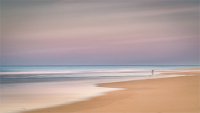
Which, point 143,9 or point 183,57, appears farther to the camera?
point 183,57

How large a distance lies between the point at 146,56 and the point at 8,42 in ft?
6.50

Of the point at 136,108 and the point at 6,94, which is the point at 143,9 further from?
the point at 6,94

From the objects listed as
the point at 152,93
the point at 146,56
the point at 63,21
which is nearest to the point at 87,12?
the point at 63,21

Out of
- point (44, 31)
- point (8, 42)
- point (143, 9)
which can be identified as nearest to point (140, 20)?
point (143, 9)

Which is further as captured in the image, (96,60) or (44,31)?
(96,60)

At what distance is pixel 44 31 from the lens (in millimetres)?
3732

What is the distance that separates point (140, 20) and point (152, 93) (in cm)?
102

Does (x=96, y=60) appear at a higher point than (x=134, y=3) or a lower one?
lower

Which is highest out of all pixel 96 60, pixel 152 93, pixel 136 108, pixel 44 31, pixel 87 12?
pixel 87 12

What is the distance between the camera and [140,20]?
367cm

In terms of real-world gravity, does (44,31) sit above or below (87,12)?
below

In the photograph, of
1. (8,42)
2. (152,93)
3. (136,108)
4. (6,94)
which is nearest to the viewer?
(136,108)

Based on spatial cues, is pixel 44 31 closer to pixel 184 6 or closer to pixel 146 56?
pixel 146 56

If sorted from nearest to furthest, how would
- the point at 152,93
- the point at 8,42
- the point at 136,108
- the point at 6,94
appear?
the point at 136,108 → the point at 152,93 → the point at 6,94 → the point at 8,42
